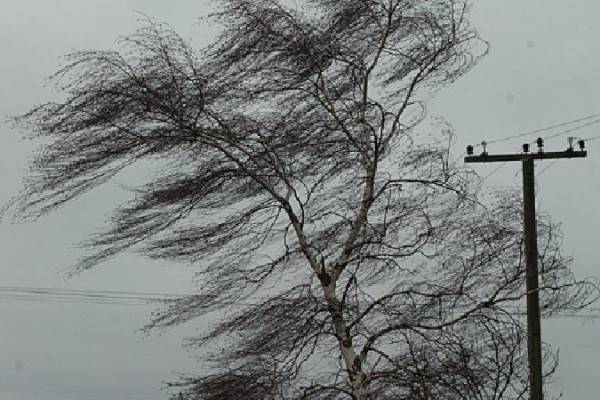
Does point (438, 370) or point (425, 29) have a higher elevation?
point (425, 29)

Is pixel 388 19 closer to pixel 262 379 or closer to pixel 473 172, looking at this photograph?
pixel 473 172

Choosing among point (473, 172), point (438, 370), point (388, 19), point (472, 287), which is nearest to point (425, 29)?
point (388, 19)

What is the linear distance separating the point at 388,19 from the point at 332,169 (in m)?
1.97

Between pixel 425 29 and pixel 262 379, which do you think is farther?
pixel 425 29

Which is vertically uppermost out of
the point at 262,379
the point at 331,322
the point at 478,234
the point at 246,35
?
the point at 246,35

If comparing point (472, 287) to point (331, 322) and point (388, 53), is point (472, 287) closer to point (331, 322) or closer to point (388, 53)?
point (331, 322)

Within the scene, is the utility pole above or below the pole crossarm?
below

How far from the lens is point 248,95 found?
14.1 metres

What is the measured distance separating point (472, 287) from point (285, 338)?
2.67m

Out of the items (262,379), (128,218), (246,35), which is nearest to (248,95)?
(246,35)

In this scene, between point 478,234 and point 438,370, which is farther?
point 478,234

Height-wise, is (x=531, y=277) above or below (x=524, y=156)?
below

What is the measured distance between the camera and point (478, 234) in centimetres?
1483

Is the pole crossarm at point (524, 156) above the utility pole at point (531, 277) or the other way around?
above
